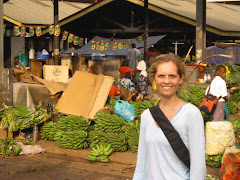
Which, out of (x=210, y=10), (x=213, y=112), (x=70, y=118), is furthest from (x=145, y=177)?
(x=210, y=10)

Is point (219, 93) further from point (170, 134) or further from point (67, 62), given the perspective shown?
point (67, 62)

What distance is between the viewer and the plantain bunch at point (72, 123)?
966 cm

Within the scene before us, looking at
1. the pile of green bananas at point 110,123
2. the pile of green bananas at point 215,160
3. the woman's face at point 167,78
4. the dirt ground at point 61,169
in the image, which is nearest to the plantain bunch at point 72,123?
the pile of green bananas at point 110,123

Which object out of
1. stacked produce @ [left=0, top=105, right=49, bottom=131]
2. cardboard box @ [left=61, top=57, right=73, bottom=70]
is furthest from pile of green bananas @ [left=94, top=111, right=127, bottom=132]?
cardboard box @ [left=61, top=57, right=73, bottom=70]

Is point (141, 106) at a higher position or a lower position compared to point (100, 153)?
higher

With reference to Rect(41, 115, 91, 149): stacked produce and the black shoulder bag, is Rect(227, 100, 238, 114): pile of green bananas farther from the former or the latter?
the black shoulder bag

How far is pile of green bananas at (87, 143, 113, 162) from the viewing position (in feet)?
28.3

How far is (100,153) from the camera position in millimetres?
8734

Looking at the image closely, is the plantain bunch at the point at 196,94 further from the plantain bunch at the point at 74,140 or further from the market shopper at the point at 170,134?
the market shopper at the point at 170,134

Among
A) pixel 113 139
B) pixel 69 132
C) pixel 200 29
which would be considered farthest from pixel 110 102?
pixel 200 29

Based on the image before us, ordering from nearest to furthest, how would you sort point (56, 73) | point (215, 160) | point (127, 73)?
1. point (215, 160)
2. point (56, 73)
3. point (127, 73)

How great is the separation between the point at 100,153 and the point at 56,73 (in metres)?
5.59

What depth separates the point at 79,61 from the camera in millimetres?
19000

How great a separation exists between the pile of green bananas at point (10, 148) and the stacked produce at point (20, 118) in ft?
2.51
